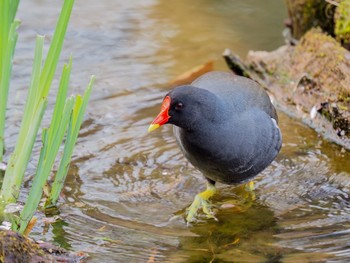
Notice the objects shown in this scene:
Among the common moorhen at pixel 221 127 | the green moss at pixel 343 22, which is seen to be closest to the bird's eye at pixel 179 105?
the common moorhen at pixel 221 127

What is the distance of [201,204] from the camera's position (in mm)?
4426

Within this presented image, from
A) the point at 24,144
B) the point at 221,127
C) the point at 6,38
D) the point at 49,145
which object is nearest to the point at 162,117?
the point at 221,127

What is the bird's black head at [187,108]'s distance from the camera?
152 inches

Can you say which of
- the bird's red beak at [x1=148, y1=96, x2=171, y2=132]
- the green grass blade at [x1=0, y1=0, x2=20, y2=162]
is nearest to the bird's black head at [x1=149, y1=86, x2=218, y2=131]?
the bird's red beak at [x1=148, y1=96, x2=171, y2=132]

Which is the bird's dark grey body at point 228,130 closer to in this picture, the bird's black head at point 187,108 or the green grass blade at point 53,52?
the bird's black head at point 187,108

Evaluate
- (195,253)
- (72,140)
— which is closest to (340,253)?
(195,253)

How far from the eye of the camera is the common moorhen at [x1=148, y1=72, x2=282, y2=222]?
391 centimetres

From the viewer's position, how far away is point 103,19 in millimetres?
8031

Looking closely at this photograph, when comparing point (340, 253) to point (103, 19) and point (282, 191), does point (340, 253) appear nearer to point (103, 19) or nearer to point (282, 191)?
point (282, 191)

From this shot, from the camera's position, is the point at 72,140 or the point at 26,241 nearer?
the point at 26,241

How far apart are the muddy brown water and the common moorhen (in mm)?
263

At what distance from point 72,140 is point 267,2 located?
5034 mm

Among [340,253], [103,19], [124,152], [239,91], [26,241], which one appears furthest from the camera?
[103,19]

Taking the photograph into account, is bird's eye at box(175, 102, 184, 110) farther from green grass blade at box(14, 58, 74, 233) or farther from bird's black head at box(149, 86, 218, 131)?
green grass blade at box(14, 58, 74, 233)
